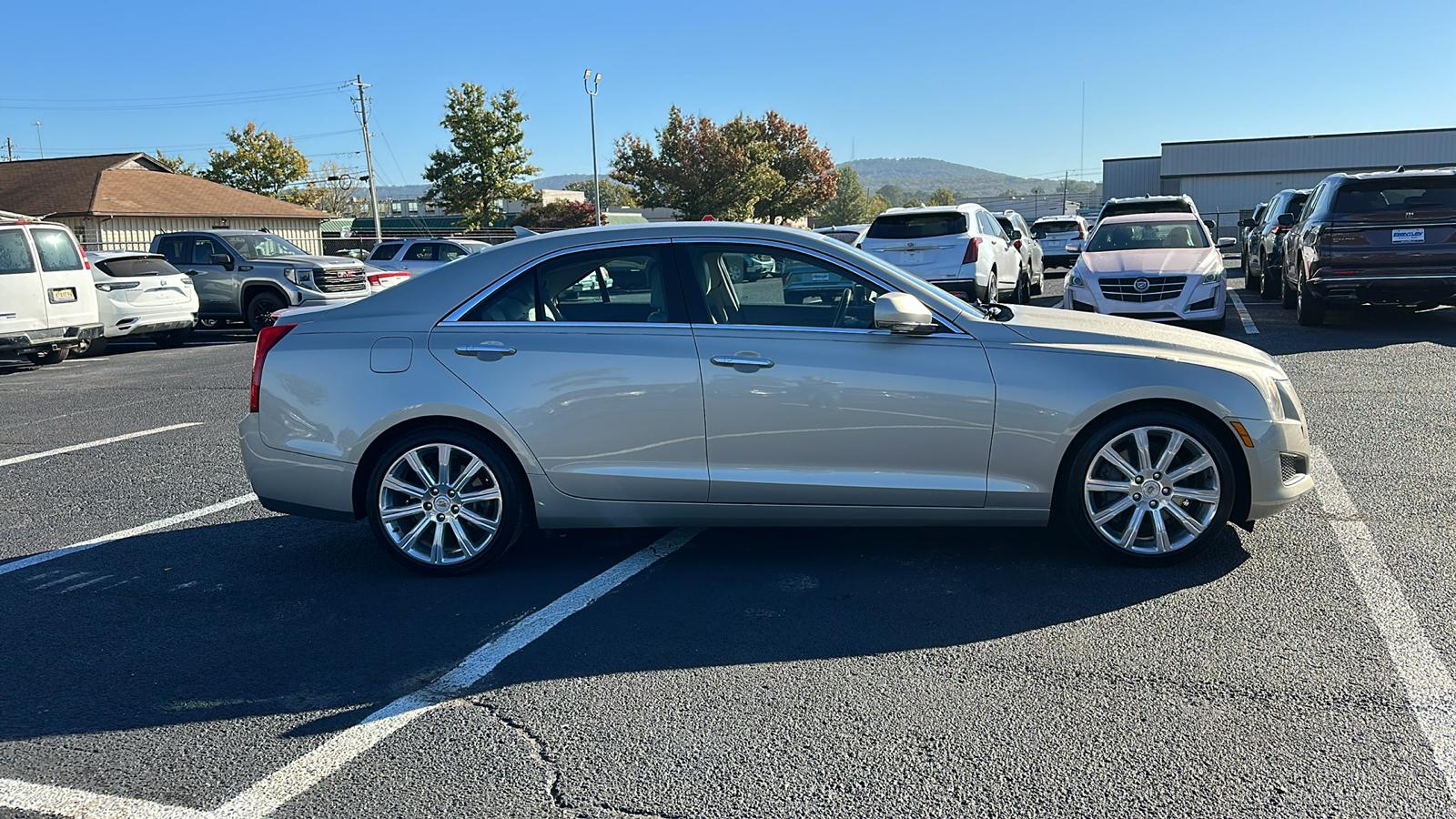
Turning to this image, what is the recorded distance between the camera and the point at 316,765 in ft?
11.7

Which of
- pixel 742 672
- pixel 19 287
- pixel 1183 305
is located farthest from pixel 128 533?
pixel 1183 305

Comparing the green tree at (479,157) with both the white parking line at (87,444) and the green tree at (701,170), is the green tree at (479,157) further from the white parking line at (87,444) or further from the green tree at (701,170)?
the white parking line at (87,444)

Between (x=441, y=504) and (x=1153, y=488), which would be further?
(x=441, y=504)

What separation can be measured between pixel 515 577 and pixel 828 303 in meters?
1.91

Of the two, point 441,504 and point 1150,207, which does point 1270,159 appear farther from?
point 441,504

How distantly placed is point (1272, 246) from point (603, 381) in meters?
16.5

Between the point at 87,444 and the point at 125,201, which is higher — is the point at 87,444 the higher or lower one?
the lower one

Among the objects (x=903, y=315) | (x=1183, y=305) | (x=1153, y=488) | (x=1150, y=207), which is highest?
(x=1150, y=207)

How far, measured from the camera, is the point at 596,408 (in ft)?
17.1

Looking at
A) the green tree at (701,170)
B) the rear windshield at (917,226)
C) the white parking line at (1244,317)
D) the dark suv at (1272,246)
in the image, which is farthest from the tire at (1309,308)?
the green tree at (701,170)

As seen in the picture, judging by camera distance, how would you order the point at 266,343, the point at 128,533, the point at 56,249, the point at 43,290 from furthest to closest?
the point at 56,249
the point at 43,290
the point at 128,533
the point at 266,343

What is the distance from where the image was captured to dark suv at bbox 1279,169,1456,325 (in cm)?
1287

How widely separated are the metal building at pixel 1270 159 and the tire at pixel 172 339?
2532 inches

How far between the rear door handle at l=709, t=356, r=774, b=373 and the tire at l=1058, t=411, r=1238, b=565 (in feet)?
4.69
